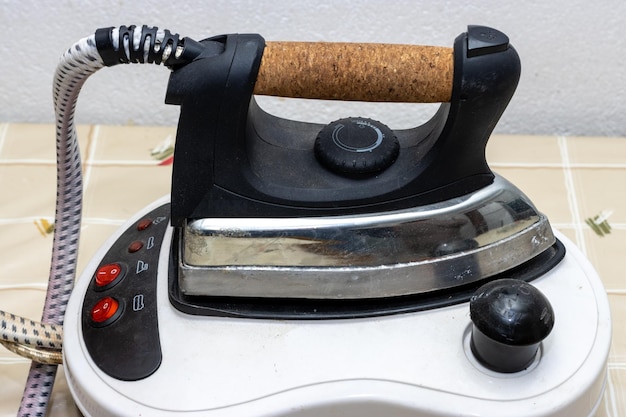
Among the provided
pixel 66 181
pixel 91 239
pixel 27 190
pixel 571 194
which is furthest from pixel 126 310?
pixel 571 194

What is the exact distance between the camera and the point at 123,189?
3.59ft

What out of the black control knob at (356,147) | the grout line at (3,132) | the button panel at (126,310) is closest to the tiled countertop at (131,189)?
the grout line at (3,132)

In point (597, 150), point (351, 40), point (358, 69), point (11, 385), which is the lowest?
point (11, 385)

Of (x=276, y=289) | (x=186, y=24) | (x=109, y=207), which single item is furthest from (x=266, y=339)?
(x=186, y=24)

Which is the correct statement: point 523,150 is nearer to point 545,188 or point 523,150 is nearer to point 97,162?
point 545,188

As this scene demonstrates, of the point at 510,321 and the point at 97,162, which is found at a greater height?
the point at 510,321

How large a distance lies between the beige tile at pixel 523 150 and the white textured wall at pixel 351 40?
0.06m

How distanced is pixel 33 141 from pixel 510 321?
0.77 metres

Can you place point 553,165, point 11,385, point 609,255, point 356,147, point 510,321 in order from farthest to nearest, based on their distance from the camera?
point 553,165, point 609,255, point 11,385, point 356,147, point 510,321

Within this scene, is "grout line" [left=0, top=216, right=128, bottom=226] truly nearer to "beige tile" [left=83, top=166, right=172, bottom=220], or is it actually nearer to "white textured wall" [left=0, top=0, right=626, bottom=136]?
"beige tile" [left=83, top=166, right=172, bottom=220]

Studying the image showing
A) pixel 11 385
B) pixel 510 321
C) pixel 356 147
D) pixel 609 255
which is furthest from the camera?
pixel 609 255

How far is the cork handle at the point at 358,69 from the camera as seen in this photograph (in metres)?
Result: 0.69

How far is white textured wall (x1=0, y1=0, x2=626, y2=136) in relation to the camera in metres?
1.11

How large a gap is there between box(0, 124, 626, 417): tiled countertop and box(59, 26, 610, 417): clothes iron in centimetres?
20
